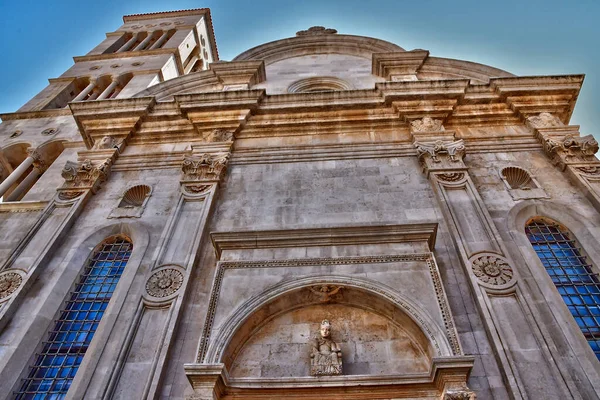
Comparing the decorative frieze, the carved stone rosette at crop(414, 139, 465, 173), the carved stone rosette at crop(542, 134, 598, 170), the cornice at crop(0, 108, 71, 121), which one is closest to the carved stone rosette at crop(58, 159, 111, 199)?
the cornice at crop(0, 108, 71, 121)

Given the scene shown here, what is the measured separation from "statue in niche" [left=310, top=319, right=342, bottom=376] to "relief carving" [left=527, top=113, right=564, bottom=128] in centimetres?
1012

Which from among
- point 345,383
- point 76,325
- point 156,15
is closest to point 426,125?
point 345,383

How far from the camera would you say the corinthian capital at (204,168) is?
1317 cm

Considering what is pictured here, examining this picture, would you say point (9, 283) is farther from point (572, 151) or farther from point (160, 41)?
point (160, 41)

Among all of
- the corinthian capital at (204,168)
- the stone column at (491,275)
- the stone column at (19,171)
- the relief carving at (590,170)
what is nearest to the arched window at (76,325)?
the corinthian capital at (204,168)

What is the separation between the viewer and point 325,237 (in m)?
10.7

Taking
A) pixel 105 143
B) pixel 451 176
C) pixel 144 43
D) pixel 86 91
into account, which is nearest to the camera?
pixel 451 176

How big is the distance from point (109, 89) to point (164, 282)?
18.4 m

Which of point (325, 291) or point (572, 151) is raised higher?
point (572, 151)

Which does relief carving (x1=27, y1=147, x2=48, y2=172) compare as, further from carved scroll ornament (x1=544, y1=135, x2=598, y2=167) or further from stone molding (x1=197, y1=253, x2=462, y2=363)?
carved scroll ornament (x1=544, y1=135, x2=598, y2=167)

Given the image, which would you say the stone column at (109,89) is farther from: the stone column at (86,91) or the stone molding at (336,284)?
the stone molding at (336,284)

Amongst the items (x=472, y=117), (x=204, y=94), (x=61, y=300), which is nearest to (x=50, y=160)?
(x=204, y=94)

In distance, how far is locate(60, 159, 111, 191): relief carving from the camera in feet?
44.4

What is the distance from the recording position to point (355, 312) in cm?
984
